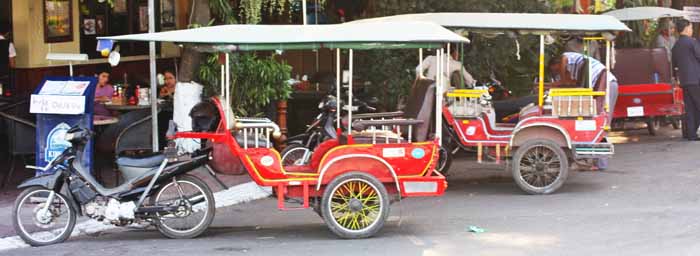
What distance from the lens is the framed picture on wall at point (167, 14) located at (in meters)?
17.3

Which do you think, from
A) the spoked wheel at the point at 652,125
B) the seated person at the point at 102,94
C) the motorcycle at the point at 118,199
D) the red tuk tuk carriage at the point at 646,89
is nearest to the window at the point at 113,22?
the seated person at the point at 102,94

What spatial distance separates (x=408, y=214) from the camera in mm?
11008

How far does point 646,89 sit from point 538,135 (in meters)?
5.38

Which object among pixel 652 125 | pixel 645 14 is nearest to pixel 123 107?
pixel 652 125

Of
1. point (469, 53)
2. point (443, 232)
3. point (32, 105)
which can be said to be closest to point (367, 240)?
point (443, 232)

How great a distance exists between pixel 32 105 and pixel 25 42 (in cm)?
351

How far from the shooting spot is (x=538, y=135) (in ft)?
39.9

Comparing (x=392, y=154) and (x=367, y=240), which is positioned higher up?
(x=392, y=154)

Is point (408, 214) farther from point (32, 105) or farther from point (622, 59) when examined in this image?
point (622, 59)

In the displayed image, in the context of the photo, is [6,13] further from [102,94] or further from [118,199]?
[118,199]

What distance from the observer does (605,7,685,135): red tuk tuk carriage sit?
16891 mm

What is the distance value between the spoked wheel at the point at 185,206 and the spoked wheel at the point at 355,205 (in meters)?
1.07

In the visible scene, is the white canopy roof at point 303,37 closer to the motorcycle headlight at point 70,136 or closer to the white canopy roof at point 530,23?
the motorcycle headlight at point 70,136

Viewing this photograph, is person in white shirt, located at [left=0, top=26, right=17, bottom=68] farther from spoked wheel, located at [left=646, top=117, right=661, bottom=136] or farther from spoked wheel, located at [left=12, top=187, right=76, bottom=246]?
spoked wheel, located at [left=646, top=117, right=661, bottom=136]
